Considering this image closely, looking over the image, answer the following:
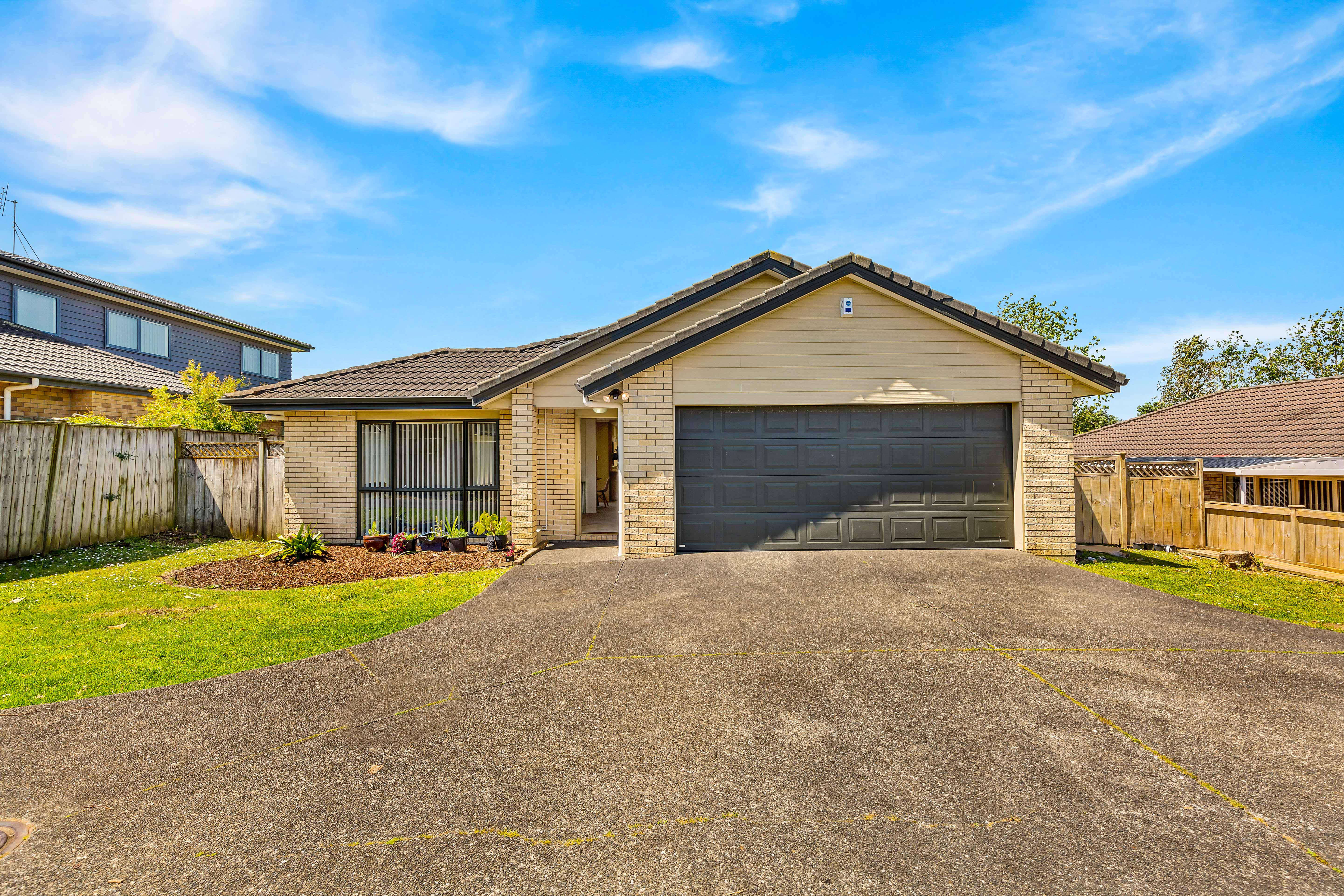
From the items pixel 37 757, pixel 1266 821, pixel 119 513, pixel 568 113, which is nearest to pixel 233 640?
pixel 37 757

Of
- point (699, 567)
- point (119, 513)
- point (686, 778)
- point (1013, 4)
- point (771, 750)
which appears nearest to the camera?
point (686, 778)

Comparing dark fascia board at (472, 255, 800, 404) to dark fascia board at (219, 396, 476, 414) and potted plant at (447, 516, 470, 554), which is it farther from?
potted plant at (447, 516, 470, 554)

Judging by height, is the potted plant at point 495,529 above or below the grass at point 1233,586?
above

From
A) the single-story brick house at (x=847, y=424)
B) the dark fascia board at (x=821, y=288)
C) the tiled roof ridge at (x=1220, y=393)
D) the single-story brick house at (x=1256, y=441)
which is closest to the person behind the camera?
the dark fascia board at (x=821, y=288)

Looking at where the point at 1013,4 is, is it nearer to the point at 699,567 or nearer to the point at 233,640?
the point at 699,567

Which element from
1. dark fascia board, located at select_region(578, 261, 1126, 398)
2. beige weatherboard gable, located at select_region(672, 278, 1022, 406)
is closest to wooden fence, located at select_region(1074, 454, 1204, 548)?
dark fascia board, located at select_region(578, 261, 1126, 398)

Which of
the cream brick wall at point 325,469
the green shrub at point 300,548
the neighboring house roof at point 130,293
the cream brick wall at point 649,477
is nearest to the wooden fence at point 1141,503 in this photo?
the cream brick wall at point 649,477

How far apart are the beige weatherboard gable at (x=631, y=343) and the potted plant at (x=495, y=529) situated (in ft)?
7.45

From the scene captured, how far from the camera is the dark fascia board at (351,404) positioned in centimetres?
1091

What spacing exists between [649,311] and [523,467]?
3.78m

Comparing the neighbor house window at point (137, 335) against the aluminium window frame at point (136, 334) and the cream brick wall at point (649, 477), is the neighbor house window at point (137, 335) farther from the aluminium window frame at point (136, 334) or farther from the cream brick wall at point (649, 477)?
the cream brick wall at point (649, 477)

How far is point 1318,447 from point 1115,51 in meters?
11.4

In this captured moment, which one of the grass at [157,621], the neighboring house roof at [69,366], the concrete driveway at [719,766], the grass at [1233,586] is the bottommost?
the grass at [1233,586]

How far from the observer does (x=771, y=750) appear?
336 cm
